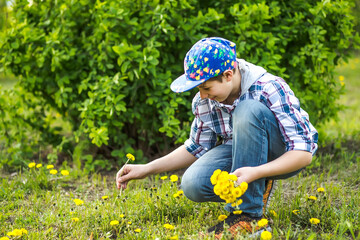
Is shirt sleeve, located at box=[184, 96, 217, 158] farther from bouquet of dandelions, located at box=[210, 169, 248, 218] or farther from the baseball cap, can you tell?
bouquet of dandelions, located at box=[210, 169, 248, 218]

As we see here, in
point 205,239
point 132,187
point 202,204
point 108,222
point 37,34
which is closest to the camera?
point 205,239

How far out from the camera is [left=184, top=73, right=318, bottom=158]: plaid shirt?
1.97m

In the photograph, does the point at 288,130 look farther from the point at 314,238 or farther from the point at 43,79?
the point at 43,79

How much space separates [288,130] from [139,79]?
1406 millimetres

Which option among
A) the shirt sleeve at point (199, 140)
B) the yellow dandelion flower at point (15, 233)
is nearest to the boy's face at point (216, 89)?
the shirt sleeve at point (199, 140)

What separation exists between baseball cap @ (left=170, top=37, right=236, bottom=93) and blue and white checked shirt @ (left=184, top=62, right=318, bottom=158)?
0.65 feet

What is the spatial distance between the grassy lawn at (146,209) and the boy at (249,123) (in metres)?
0.19

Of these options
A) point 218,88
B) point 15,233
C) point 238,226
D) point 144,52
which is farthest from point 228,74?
point 15,233

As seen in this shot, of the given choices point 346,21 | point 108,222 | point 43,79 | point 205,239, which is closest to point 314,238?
point 205,239

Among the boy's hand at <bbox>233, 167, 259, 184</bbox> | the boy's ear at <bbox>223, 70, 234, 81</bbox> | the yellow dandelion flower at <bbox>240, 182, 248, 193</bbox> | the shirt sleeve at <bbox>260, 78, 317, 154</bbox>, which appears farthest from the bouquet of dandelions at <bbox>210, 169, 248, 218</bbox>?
the boy's ear at <bbox>223, 70, 234, 81</bbox>

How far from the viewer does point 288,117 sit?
6.49 feet

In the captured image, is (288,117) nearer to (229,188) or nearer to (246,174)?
(246,174)

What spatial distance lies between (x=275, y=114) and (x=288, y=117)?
0.06 m

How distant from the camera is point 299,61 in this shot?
3.26 metres
